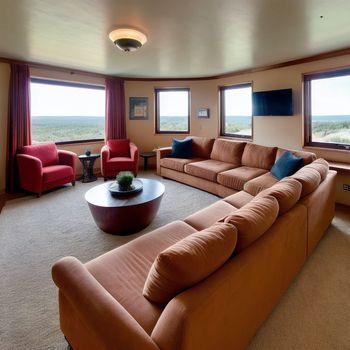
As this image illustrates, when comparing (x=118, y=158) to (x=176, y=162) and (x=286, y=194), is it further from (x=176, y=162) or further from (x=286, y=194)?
(x=286, y=194)

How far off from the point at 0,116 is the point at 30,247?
9.55 feet

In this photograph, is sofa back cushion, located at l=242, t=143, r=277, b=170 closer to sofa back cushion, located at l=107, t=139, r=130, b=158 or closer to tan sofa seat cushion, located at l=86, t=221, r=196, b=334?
tan sofa seat cushion, located at l=86, t=221, r=196, b=334

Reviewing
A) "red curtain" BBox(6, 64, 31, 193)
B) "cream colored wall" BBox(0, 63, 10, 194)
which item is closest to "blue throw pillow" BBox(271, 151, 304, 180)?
"red curtain" BBox(6, 64, 31, 193)

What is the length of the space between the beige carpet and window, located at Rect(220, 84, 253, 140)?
A: 9.23 feet

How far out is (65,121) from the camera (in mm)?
5562

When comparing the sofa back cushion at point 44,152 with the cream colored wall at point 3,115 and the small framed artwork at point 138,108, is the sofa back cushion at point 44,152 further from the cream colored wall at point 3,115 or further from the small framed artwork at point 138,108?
the small framed artwork at point 138,108

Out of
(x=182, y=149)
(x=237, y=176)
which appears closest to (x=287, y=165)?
(x=237, y=176)

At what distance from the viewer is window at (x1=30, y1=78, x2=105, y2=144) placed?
503 cm

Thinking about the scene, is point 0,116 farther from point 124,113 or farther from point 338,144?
point 338,144

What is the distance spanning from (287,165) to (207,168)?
4.47 ft

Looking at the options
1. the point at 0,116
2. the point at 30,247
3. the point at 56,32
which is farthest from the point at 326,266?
the point at 0,116

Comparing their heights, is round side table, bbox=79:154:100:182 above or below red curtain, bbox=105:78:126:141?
below

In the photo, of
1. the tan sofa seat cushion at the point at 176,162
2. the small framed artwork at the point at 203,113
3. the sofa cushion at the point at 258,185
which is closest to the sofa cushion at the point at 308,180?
the sofa cushion at the point at 258,185

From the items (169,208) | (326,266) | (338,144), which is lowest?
(326,266)
